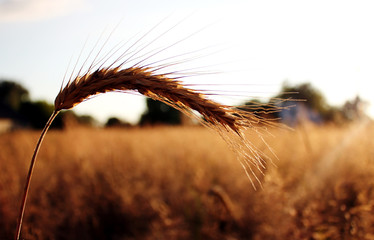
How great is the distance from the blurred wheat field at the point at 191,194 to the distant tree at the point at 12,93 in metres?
38.5

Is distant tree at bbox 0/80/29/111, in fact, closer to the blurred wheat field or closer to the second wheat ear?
the blurred wheat field

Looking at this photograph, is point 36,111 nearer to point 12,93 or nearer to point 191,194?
point 12,93

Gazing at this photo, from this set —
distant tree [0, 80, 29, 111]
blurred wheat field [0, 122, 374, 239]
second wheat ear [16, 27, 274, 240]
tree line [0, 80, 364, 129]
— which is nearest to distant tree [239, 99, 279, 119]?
second wheat ear [16, 27, 274, 240]

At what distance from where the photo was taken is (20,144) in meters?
5.24

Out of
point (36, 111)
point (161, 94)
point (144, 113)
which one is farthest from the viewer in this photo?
point (36, 111)

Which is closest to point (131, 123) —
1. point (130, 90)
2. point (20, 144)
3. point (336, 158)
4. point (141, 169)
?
point (20, 144)

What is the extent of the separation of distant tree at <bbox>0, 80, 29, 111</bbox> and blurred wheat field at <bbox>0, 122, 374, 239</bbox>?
38.5 meters

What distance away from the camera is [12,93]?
1535 inches

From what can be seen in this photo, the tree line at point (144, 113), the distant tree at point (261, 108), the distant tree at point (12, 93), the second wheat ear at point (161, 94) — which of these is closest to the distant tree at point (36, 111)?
the tree line at point (144, 113)

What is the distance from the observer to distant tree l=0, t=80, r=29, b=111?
37562mm

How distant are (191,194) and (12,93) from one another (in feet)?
141

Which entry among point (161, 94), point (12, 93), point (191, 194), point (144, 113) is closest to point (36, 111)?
point (144, 113)

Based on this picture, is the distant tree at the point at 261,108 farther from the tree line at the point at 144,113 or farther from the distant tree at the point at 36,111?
the distant tree at the point at 36,111

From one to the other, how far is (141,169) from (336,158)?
8.67 ft
